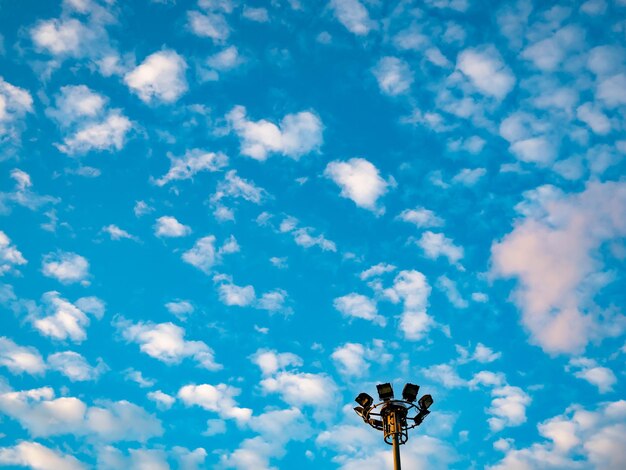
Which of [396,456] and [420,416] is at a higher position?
[420,416]

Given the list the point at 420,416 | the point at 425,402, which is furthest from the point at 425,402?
the point at 420,416

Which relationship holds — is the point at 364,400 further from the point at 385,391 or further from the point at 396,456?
the point at 396,456

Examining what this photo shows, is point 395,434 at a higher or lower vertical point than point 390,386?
lower

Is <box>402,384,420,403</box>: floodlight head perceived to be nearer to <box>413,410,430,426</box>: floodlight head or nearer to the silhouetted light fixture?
the silhouetted light fixture

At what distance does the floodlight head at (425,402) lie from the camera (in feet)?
41.4

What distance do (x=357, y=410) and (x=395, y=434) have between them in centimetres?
133

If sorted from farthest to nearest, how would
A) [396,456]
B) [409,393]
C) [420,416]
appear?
[420,416] < [409,393] < [396,456]

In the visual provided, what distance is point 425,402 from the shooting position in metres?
12.7

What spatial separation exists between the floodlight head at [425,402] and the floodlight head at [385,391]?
2.92 feet

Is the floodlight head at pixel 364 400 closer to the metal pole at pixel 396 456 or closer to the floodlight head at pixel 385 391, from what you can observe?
the floodlight head at pixel 385 391

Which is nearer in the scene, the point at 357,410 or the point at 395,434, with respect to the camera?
the point at 395,434

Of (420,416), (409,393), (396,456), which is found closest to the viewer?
(396,456)

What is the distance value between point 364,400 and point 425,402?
158 cm

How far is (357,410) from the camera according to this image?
42.6ft
